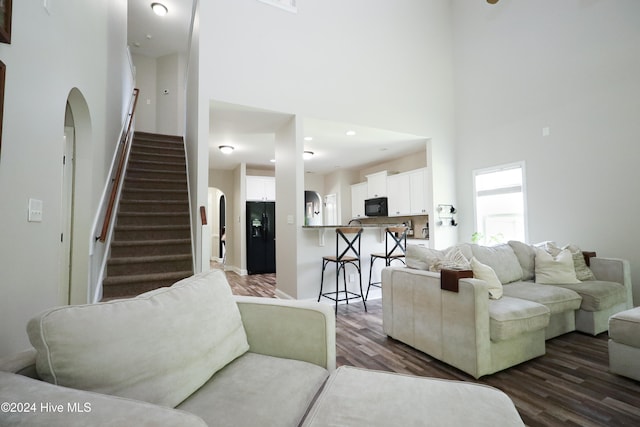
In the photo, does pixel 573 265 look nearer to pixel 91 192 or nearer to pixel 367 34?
pixel 367 34

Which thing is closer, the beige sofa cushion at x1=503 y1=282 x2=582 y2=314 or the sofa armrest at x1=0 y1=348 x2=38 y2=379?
the sofa armrest at x1=0 y1=348 x2=38 y2=379

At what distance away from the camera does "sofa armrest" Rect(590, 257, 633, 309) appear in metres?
3.03

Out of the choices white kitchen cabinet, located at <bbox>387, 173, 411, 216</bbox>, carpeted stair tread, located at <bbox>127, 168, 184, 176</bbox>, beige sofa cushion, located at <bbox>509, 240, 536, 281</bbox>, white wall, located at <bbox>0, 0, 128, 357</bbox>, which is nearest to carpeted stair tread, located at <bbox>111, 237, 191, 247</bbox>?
carpeted stair tread, located at <bbox>127, 168, 184, 176</bbox>

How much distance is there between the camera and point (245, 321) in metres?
1.51

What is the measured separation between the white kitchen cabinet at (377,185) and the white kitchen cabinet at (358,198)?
289mm

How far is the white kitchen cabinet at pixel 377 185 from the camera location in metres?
6.68

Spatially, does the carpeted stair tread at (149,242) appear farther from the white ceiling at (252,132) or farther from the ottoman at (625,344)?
the ottoman at (625,344)

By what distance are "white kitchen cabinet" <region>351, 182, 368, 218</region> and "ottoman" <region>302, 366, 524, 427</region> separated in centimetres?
652

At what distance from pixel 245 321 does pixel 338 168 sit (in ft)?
22.3

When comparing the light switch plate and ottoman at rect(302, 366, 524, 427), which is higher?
the light switch plate

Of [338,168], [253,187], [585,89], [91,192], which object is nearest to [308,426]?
[91,192]

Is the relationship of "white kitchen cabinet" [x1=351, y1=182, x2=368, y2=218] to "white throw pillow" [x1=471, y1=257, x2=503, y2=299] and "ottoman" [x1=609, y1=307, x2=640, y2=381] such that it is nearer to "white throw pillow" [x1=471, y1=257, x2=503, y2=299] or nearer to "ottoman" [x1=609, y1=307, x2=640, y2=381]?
"white throw pillow" [x1=471, y1=257, x2=503, y2=299]

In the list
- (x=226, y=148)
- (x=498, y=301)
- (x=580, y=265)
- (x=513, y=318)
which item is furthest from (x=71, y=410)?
(x=226, y=148)

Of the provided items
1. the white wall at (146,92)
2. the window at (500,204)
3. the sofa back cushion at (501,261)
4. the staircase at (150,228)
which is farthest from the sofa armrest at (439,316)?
the white wall at (146,92)
